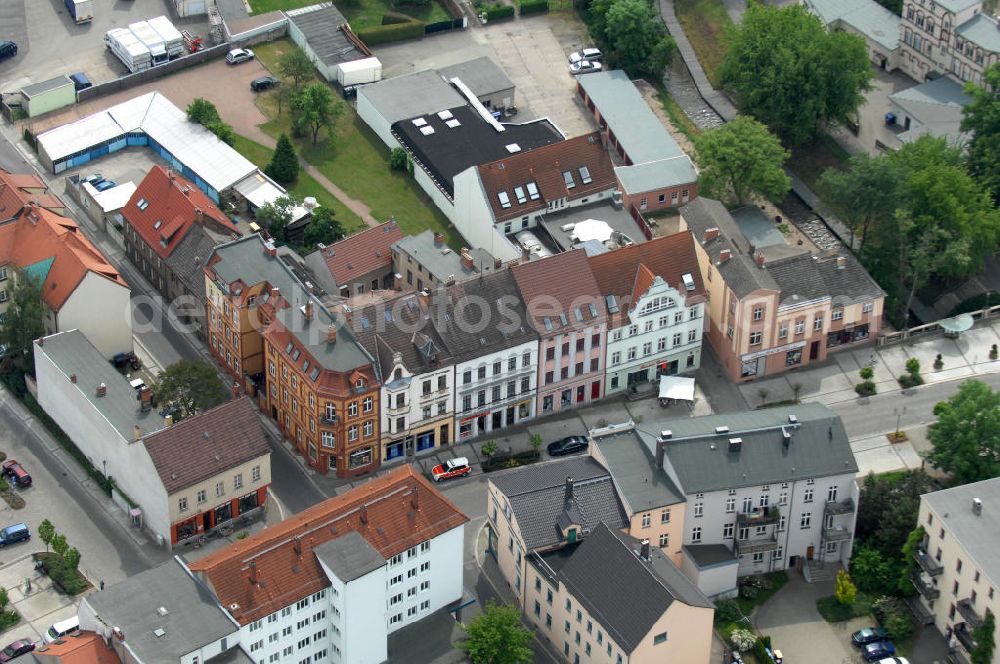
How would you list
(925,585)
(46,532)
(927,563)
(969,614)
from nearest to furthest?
(969,614) < (46,532) < (927,563) < (925,585)

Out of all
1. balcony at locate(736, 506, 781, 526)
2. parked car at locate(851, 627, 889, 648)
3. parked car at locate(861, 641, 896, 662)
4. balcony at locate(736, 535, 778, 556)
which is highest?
balcony at locate(736, 506, 781, 526)

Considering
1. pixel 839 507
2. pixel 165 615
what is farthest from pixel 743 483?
pixel 165 615

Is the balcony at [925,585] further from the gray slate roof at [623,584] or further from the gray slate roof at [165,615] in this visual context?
the gray slate roof at [165,615]

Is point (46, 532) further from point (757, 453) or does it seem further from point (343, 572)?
point (757, 453)

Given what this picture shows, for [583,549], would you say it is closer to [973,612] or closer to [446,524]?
[446,524]

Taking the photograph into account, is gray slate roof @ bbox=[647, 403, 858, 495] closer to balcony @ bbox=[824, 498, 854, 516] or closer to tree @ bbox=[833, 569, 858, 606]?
balcony @ bbox=[824, 498, 854, 516]

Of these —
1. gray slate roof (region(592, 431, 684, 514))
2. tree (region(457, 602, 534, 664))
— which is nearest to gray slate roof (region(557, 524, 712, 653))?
gray slate roof (region(592, 431, 684, 514))

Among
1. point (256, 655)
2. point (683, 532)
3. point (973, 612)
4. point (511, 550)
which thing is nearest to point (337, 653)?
point (256, 655)

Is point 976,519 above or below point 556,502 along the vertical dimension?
below
